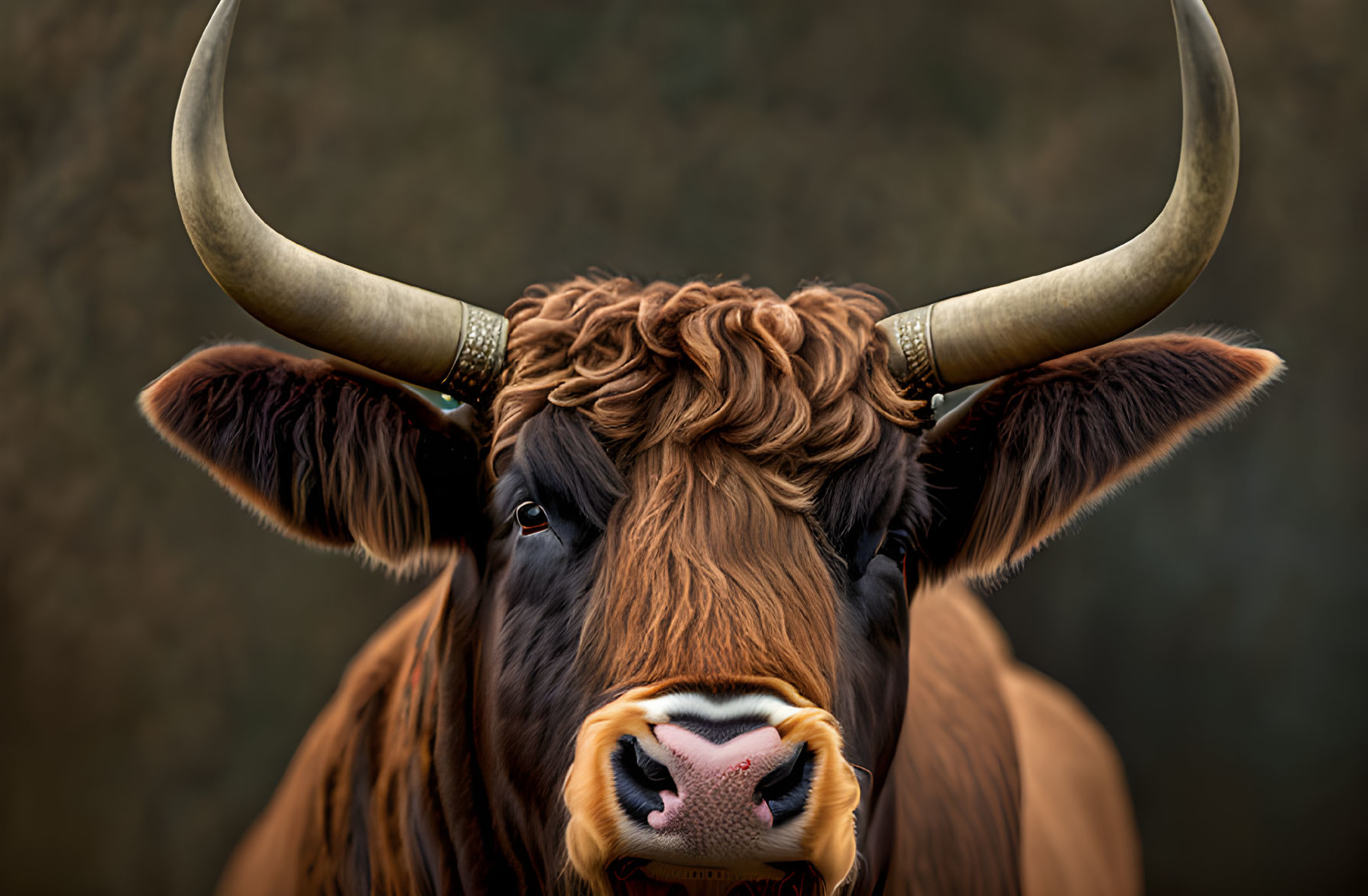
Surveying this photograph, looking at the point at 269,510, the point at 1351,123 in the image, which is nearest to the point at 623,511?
the point at 269,510

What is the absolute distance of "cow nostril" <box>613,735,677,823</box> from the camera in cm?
161

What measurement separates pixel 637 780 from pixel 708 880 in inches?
8.2

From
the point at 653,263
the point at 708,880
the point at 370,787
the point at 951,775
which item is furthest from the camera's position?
the point at 653,263

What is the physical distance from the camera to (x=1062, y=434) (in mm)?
2354

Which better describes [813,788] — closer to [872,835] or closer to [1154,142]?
[872,835]

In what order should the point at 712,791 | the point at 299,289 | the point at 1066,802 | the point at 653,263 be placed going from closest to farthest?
1. the point at 712,791
2. the point at 299,289
3. the point at 1066,802
4. the point at 653,263

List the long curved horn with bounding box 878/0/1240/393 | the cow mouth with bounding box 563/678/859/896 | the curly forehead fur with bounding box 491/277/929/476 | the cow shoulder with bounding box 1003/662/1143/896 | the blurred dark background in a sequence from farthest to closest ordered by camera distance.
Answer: the blurred dark background
the cow shoulder with bounding box 1003/662/1143/896
the curly forehead fur with bounding box 491/277/929/476
the long curved horn with bounding box 878/0/1240/393
the cow mouth with bounding box 563/678/859/896

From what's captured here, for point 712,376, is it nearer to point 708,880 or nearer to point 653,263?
point 708,880

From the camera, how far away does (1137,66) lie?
20.4 ft

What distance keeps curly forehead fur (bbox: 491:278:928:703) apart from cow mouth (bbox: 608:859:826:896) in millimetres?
289

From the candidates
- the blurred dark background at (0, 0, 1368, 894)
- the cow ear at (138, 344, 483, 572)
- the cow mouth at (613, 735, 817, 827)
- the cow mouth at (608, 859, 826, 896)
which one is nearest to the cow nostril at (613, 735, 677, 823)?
→ the cow mouth at (613, 735, 817, 827)

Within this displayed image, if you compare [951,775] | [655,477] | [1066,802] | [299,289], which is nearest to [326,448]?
[299,289]

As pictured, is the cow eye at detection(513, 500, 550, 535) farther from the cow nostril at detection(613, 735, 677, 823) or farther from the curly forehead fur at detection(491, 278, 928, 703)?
the cow nostril at detection(613, 735, 677, 823)

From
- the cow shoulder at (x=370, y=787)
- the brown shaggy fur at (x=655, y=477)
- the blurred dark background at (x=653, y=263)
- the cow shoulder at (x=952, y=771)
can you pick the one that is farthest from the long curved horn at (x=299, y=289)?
the blurred dark background at (x=653, y=263)
